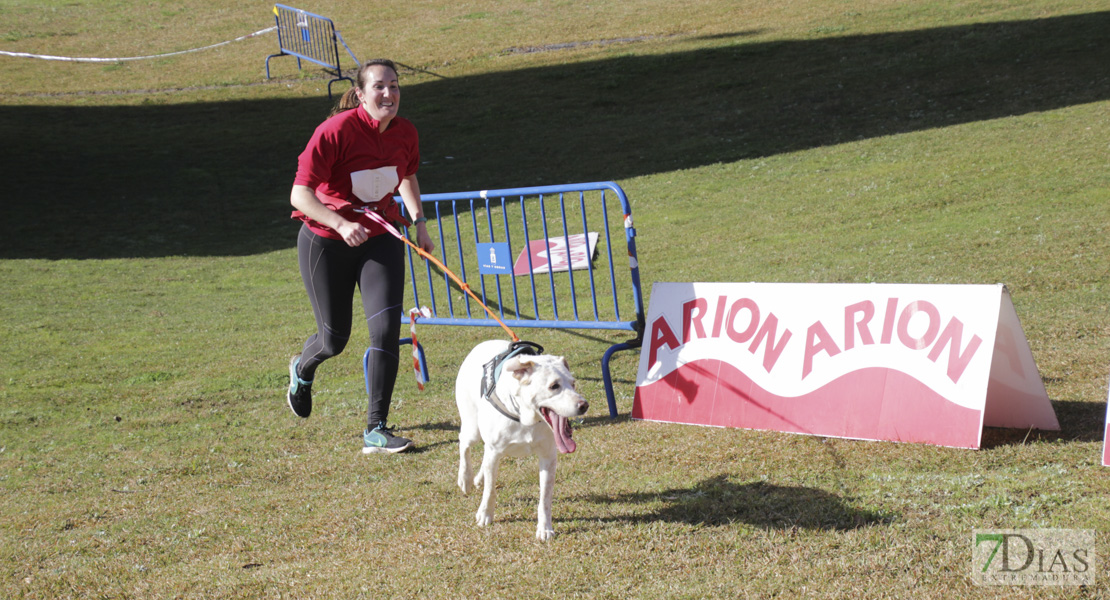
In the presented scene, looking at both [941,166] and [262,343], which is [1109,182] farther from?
[262,343]

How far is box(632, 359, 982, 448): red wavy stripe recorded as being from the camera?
15.3 feet

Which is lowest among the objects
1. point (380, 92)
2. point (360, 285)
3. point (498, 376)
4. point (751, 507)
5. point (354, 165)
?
point (751, 507)

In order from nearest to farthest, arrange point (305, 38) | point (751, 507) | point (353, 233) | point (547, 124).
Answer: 1. point (751, 507)
2. point (353, 233)
3. point (547, 124)
4. point (305, 38)

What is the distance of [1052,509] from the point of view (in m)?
3.71

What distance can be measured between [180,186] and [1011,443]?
711 inches

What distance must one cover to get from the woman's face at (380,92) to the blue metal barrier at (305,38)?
22.6 m

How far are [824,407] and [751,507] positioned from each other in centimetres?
119

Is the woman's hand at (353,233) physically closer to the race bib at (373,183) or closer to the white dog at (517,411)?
the race bib at (373,183)

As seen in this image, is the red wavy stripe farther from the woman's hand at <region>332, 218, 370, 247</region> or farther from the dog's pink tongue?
the woman's hand at <region>332, 218, 370, 247</region>

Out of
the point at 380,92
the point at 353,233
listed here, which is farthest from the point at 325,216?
the point at 380,92

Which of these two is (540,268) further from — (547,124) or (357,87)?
(547,124)

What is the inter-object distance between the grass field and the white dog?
0.25 m

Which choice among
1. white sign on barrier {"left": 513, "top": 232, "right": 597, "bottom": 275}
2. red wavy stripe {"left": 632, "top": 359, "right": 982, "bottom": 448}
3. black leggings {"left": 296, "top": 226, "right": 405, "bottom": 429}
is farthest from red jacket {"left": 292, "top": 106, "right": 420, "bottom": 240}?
white sign on barrier {"left": 513, "top": 232, "right": 597, "bottom": 275}

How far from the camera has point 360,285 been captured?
512 cm
